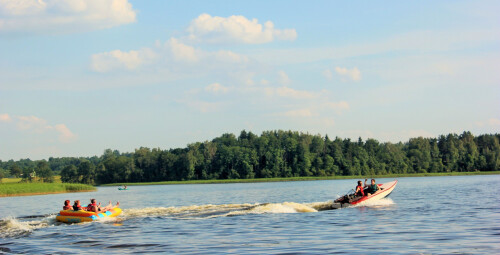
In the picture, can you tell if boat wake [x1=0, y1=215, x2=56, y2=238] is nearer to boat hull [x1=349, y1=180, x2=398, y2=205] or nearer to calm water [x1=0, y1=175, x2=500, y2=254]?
calm water [x1=0, y1=175, x2=500, y2=254]

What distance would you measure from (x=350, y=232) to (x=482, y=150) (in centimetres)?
13766

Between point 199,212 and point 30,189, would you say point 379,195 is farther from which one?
point 30,189

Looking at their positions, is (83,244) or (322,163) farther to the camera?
(322,163)

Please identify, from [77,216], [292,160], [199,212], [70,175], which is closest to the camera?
[77,216]

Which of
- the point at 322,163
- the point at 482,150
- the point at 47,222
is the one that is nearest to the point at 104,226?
the point at 47,222

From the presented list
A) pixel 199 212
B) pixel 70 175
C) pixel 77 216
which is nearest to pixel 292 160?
pixel 70 175

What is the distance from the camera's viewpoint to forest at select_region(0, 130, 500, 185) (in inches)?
5453

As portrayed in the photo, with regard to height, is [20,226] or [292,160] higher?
[292,160]

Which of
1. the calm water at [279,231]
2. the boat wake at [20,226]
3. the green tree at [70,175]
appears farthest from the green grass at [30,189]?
the green tree at [70,175]

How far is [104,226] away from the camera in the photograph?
1145 inches

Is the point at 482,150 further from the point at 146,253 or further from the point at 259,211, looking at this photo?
the point at 146,253

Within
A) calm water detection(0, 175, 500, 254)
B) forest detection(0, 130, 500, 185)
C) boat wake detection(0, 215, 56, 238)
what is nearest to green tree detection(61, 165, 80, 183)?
forest detection(0, 130, 500, 185)

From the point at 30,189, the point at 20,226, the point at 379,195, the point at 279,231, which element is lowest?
the point at 279,231

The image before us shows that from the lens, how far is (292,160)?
144m
